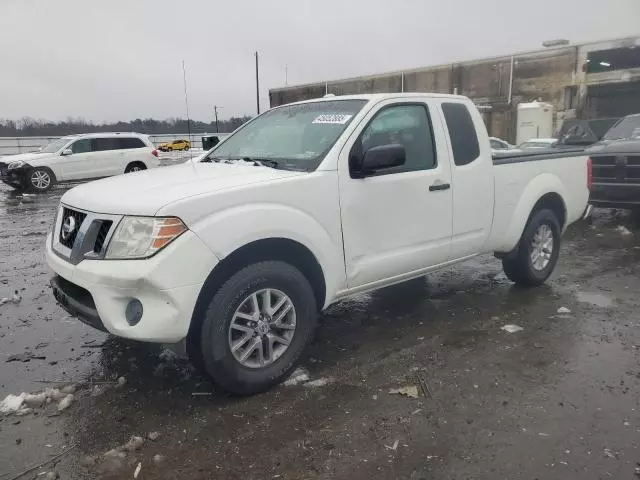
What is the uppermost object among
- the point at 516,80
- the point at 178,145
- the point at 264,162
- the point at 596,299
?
the point at 516,80

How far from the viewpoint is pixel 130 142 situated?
17.9 m

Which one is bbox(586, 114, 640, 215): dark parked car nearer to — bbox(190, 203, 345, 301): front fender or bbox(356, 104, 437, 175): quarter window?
bbox(356, 104, 437, 175): quarter window

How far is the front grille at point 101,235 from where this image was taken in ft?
9.70

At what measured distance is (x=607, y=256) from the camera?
6.86 metres

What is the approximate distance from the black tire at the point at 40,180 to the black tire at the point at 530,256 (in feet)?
50.0

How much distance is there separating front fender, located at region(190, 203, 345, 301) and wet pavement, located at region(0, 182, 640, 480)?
2.59ft

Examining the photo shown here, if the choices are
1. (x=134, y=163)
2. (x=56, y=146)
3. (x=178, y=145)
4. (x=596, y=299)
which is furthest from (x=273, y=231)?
(x=178, y=145)

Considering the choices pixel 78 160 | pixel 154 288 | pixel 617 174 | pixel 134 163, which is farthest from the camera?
pixel 134 163

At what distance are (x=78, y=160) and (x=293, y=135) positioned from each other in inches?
589

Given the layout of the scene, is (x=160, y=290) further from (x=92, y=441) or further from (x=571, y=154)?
(x=571, y=154)

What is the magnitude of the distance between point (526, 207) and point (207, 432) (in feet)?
12.1

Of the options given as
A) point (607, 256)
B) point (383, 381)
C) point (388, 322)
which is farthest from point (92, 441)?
point (607, 256)

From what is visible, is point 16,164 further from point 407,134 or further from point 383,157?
point 383,157

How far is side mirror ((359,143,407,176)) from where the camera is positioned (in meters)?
3.46
